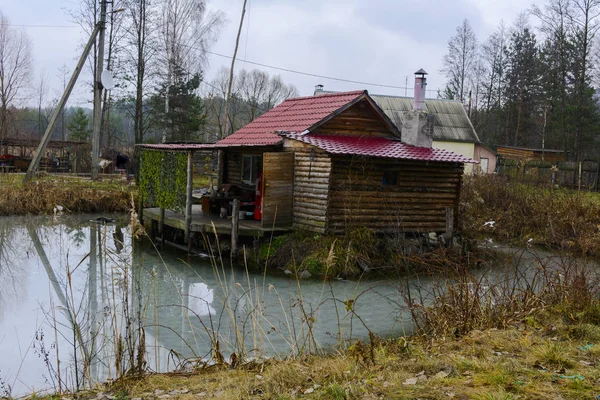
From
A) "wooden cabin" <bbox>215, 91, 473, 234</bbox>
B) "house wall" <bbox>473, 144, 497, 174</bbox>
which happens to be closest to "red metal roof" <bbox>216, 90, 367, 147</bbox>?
"wooden cabin" <bbox>215, 91, 473, 234</bbox>

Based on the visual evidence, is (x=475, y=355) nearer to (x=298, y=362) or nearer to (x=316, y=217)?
(x=298, y=362)

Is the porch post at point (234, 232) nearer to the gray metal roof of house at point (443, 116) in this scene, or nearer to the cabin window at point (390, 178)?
the cabin window at point (390, 178)

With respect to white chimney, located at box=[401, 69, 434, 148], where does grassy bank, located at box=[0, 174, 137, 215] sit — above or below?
below

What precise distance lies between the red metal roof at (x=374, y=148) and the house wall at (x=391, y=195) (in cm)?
23

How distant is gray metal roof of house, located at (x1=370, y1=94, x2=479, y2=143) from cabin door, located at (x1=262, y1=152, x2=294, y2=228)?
21.6 metres

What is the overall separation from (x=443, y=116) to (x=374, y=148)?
23513 millimetres

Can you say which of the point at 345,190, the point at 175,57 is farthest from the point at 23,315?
the point at 175,57

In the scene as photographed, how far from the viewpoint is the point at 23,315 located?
927 cm

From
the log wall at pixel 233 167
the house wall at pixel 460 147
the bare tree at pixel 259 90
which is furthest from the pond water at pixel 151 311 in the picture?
the bare tree at pixel 259 90

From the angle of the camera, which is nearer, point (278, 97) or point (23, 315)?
point (23, 315)

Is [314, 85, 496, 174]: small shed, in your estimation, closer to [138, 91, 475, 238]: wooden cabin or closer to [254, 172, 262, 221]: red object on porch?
[138, 91, 475, 238]: wooden cabin

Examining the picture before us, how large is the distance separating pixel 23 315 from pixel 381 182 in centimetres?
851

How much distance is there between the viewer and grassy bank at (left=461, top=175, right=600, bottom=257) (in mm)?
16625

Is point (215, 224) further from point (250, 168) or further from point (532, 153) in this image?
point (532, 153)
